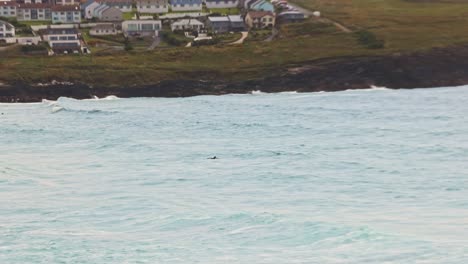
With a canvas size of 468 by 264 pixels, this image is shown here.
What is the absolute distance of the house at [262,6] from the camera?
10890 centimetres

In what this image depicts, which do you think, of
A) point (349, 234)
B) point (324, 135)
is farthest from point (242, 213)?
point (324, 135)

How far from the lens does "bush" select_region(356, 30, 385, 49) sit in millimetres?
87250

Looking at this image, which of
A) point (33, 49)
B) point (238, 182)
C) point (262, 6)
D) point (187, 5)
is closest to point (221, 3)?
point (187, 5)

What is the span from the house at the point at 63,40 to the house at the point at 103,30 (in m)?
3.33

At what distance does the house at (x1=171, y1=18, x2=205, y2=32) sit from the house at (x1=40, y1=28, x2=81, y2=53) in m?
11.9

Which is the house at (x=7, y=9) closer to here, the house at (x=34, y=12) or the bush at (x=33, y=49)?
the house at (x=34, y=12)

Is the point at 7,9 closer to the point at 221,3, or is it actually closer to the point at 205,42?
the point at 221,3

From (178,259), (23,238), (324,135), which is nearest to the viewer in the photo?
(178,259)

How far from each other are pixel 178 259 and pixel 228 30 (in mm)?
74949

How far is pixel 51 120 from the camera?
210 ft

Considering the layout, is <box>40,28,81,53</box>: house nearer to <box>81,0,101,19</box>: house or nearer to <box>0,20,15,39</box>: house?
<box>0,20,15,39</box>: house

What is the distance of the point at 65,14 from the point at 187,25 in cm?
1680

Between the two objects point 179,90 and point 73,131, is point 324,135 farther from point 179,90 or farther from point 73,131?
point 179,90

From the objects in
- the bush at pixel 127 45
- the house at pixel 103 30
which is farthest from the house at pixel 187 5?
the bush at pixel 127 45
